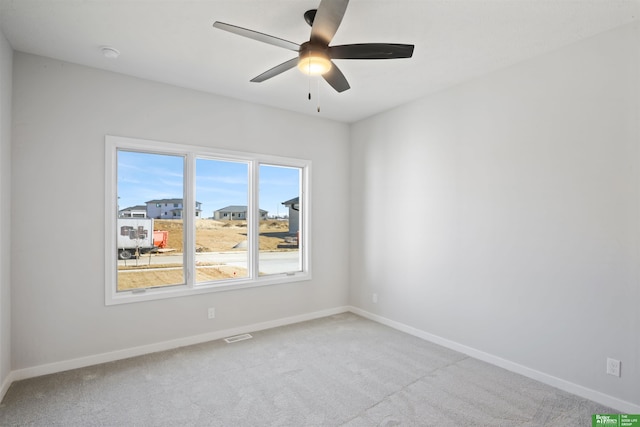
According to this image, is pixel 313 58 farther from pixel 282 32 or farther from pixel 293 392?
pixel 293 392

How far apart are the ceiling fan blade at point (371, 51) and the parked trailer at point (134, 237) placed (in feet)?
8.57

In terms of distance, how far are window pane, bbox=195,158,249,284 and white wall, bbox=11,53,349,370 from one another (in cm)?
29

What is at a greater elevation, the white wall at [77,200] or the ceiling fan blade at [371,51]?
the ceiling fan blade at [371,51]

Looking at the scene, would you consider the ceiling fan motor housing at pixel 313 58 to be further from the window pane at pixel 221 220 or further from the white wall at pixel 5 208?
the white wall at pixel 5 208

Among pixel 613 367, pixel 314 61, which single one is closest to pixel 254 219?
pixel 314 61

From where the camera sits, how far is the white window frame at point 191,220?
3131 mm

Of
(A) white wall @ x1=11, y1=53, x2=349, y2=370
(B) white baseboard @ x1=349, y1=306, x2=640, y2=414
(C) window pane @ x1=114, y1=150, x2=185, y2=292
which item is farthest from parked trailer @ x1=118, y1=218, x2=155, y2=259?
(B) white baseboard @ x1=349, y1=306, x2=640, y2=414

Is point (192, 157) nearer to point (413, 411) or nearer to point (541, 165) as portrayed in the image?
point (413, 411)

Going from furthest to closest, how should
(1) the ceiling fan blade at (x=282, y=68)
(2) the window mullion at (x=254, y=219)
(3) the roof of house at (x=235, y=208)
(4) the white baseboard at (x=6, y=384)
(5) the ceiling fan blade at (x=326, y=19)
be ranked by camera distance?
(2) the window mullion at (x=254, y=219) → (3) the roof of house at (x=235, y=208) → (4) the white baseboard at (x=6, y=384) → (1) the ceiling fan blade at (x=282, y=68) → (5) the ceiling fan blade at (x=326, y=19)

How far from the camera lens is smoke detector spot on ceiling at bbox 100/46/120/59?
2.71 m

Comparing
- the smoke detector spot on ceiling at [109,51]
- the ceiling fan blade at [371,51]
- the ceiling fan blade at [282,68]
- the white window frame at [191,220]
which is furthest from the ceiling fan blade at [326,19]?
the white window frame at [191,220]

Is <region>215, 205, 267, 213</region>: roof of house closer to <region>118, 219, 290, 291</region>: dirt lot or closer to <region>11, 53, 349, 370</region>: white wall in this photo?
<region>118, 219, 290, 291</region>: dirt lot

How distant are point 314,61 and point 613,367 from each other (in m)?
3.07

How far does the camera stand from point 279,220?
4.39m
